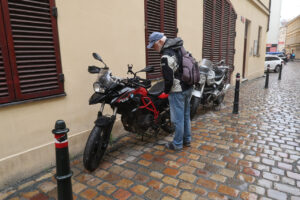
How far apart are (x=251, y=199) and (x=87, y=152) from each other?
2.02m

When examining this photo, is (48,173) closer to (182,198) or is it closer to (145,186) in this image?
(145,186)

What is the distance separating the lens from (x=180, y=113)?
138 inches

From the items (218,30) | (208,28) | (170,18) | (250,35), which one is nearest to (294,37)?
(250,35)

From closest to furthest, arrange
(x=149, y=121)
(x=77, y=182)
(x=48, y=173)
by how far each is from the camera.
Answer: (x=77, y=182) → (x=48, y=173) → (x=149, y=121)

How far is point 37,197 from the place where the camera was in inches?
102

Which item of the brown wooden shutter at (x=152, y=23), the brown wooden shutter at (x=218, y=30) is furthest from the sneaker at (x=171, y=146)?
the brown wooden shutter at (x=218, y=30)

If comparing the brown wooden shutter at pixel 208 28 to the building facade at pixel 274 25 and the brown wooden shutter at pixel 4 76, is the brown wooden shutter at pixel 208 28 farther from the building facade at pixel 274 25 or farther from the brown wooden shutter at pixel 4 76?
the building facade at pixel 274 25

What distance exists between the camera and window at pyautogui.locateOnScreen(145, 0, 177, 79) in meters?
4.88

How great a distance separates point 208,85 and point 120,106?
312 cm

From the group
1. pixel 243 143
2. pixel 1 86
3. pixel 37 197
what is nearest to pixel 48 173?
pixel 37 197

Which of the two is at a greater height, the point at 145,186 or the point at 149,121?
the point at 149,121

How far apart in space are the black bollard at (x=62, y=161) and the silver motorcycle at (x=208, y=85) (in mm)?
3506

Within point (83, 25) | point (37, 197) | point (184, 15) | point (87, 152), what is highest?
point (184, 15)

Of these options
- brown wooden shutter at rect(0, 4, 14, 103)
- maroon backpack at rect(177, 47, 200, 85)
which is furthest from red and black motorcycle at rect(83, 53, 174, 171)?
brown wooden shutter at rect(0, 4, 14, 103)
